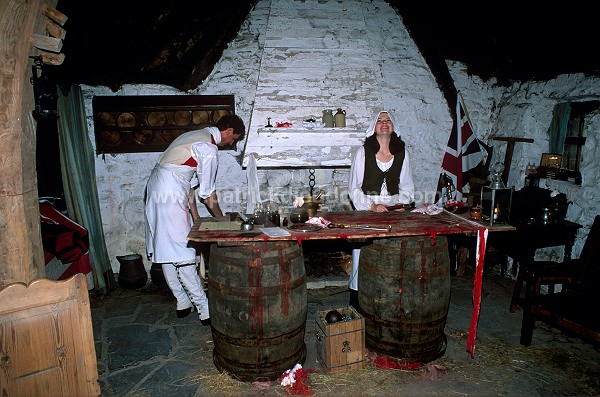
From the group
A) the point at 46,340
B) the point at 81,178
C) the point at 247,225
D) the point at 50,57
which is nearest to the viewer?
the point at 46,340

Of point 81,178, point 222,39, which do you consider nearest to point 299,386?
point 81,178

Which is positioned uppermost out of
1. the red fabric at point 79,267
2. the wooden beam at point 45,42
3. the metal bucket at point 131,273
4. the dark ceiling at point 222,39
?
the dark ceiling at point 222,39

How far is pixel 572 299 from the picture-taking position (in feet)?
11.5

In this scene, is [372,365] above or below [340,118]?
below

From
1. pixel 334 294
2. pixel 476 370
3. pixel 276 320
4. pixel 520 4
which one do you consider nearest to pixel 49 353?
pixel 276 320

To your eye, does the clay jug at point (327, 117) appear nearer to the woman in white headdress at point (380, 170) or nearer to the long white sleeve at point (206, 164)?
the woman in white headdress at point (380, 170)

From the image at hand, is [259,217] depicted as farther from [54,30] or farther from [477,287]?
[54,30]

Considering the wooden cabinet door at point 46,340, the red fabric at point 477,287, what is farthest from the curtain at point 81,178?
the red fabric at point 477,287

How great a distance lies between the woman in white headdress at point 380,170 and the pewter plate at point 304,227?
3.46 feet

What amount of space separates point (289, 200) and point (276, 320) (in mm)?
2815

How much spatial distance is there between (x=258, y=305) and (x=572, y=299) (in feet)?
9.54

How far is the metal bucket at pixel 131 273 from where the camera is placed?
5305 mm

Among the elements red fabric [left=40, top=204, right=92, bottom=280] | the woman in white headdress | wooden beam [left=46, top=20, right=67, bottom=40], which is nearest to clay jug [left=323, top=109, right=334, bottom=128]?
the woman in white headdress

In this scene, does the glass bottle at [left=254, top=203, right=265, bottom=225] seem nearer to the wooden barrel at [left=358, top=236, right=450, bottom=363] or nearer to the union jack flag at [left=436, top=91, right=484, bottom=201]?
the wooden barrel at [left=358, top=236, right=450, bottom=363]
